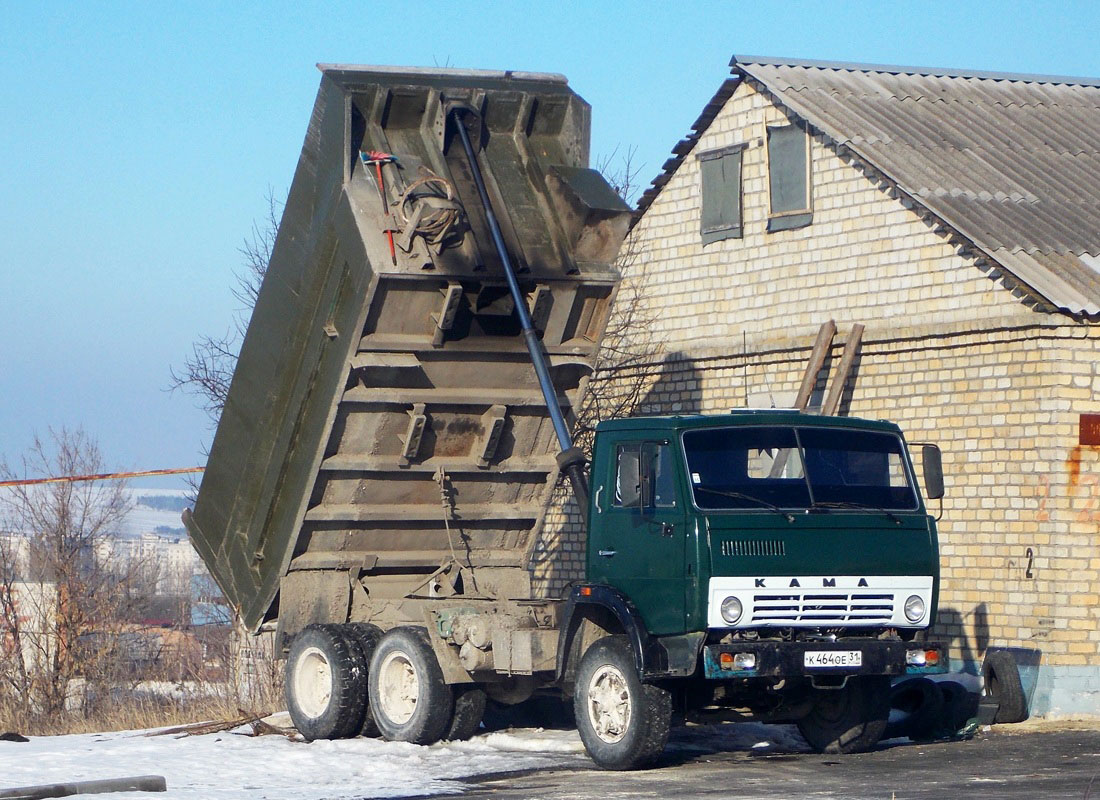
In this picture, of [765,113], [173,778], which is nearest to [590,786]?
[173,778]

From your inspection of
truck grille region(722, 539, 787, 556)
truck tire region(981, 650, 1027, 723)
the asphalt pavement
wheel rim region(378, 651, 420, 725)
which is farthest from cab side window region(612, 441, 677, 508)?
truck tire region(981, 650, 1027, 723)

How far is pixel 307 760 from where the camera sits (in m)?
11.1

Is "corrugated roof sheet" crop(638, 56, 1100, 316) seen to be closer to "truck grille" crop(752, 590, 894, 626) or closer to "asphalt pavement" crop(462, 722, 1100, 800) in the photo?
"asphalt pavement" crop(462, 722, 1100, 800)

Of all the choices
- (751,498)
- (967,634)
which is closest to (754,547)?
(751,498)

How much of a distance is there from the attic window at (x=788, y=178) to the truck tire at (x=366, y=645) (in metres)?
7.60

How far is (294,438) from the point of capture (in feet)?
39.3

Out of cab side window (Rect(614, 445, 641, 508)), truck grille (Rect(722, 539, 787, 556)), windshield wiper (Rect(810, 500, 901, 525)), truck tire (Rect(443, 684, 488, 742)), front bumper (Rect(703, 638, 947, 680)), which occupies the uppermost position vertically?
cab side window (Rect(614, 445, 641, 508))

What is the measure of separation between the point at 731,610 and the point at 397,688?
3.27 meters

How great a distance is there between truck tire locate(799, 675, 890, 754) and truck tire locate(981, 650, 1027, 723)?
2447 millimetres

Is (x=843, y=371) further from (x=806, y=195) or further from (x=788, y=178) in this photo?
(x=788, y=178)

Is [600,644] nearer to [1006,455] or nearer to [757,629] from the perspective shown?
[757,629]

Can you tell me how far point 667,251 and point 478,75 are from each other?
8.48 metres

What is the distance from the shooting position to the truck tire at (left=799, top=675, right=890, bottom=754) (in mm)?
10758

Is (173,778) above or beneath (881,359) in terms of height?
beneath
